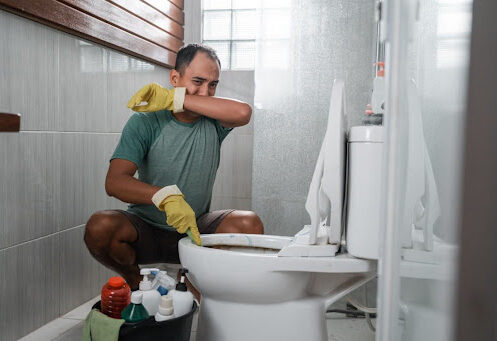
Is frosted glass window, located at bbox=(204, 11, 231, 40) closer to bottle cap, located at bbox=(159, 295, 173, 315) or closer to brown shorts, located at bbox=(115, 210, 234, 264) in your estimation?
brown shorts, located at bbox=(115, 210, 234, 264)

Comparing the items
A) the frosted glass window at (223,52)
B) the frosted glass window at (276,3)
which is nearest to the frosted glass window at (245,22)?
the frosted glass window at (223,52)

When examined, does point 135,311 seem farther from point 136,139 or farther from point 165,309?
point 136,139

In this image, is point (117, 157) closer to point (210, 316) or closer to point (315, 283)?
→ point (210, 316)

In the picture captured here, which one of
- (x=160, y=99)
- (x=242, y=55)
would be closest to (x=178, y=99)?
(x=160, y=99)

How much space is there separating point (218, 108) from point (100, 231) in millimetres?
574

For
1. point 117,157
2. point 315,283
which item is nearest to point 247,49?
point 117,157

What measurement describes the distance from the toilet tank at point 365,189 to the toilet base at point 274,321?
24cm

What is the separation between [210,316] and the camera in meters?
1.41

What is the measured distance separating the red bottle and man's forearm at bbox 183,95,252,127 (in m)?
0.69

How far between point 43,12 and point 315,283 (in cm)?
121

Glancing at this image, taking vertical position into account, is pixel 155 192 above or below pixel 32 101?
below

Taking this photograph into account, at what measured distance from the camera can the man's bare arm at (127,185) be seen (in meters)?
1.64

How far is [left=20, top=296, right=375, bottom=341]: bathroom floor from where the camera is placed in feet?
5.57

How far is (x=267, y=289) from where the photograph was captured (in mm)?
1302
